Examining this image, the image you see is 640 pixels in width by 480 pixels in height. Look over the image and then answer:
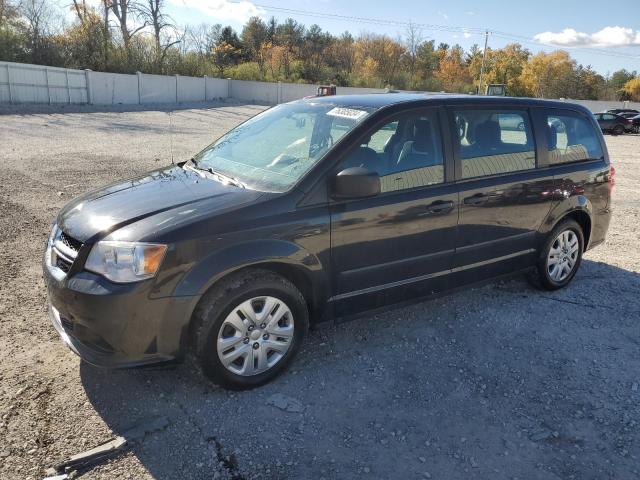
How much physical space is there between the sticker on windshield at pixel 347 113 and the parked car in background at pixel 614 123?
104 feet

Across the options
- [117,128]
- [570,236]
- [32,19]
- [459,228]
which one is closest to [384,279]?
[459,228]

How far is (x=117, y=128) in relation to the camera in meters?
20.0

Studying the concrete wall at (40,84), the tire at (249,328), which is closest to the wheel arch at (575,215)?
the tire at (249,328)

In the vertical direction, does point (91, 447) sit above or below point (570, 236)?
below

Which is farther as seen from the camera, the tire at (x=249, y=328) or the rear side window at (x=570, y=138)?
the rear side window at (x=570, y=138)

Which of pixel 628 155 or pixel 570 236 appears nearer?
pixel 570 236

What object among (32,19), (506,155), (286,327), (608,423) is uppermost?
(32,19)

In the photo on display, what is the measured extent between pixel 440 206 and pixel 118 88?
3426 cm

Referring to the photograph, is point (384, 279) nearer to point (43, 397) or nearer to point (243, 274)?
point (243, 274)

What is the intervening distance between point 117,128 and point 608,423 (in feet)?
66.8

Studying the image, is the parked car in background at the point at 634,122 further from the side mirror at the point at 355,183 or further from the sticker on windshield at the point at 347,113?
the side mirror at the point at 355,183

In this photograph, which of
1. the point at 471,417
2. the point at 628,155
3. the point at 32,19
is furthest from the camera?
the point at 32,19

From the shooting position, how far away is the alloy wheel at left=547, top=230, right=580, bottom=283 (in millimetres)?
4887

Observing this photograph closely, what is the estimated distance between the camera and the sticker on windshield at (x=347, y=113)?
369 cm
